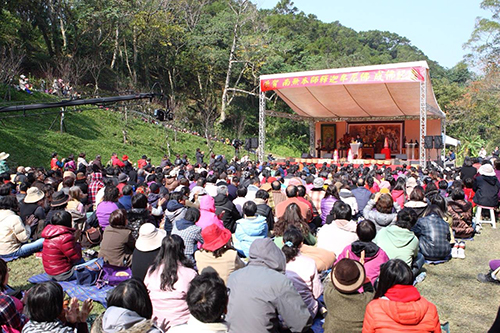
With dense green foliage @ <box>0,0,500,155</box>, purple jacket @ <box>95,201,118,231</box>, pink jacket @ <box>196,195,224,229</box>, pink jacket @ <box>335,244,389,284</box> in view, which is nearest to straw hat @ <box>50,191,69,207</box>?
purple jacket @ <box>95,201,118,231</box>

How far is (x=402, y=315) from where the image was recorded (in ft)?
7.78

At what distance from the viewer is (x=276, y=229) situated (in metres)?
4.61

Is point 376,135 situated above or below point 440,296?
above

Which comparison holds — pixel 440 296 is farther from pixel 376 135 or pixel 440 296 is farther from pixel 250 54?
pixel 250 54

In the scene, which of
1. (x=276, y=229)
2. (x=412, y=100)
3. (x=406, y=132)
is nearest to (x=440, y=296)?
(x=276, y=229)

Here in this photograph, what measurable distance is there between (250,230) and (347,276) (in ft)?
7.36

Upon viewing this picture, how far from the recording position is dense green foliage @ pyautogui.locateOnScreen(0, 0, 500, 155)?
2330 cm

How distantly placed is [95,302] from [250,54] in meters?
26.1

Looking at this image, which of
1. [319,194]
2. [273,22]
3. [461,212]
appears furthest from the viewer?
[273,22]

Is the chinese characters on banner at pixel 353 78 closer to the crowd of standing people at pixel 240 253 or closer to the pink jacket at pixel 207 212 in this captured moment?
the crowd of standing people at pixel 240 253

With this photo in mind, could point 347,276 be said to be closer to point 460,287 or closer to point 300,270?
point 300,270

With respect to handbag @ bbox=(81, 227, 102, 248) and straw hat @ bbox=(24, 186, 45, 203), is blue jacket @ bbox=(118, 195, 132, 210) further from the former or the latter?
straw hat @ bbox=(24, 186, 45, 203)

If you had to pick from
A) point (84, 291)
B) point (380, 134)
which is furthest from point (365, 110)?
point (84, 291)

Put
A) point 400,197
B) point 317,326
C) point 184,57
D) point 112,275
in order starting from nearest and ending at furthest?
point 317,326 < point 112,275 < point 400,197 < point 184,57
